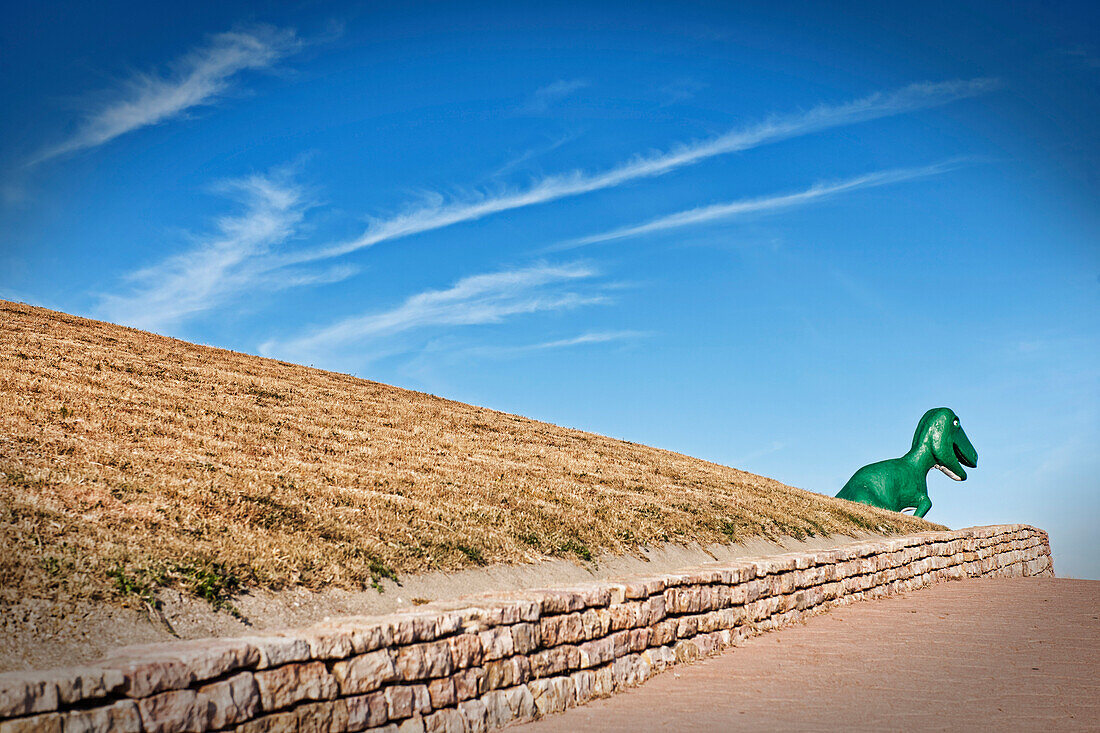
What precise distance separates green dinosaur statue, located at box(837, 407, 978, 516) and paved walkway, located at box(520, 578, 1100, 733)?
483 inches

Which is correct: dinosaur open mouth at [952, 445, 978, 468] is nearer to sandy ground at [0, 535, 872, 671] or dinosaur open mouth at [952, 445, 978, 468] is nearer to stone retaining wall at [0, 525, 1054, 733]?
stone retaining wall at [0, 525, 1054, 733]

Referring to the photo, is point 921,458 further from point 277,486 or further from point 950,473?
point 277,486

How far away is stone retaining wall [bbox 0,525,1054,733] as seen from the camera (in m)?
3.93

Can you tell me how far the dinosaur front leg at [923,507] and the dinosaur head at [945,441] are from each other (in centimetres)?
174

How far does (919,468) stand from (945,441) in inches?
53.5

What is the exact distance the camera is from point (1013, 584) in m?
13.8

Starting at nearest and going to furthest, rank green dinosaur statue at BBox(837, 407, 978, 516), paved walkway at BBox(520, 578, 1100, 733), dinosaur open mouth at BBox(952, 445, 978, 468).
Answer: paved walkway at BBox(520, 578, 1100, 733) < green dinosaur statue at BBox(837, 407, 978, 516) < dinosaur open mouth at BBox(952, 445, 978, 468)

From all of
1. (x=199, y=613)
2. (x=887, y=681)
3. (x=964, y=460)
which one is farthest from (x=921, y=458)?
(x=199, y=613)

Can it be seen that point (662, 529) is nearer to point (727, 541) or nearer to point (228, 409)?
point (727, 541)

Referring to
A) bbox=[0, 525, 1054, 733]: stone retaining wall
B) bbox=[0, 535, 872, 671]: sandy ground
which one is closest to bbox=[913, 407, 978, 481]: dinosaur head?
bbox=[0, 525, 1054, 733]: stone retaining wall

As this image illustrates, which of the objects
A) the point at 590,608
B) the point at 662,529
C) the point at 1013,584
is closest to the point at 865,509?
the point at 1013,584

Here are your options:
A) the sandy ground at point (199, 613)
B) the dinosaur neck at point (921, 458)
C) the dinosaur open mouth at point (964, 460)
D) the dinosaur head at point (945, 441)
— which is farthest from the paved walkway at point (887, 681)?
the dinosaur open mouth at point (964, 460)

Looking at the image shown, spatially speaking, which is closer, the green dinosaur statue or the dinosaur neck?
the green dinosaur statue

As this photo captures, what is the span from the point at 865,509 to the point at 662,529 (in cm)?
1083
